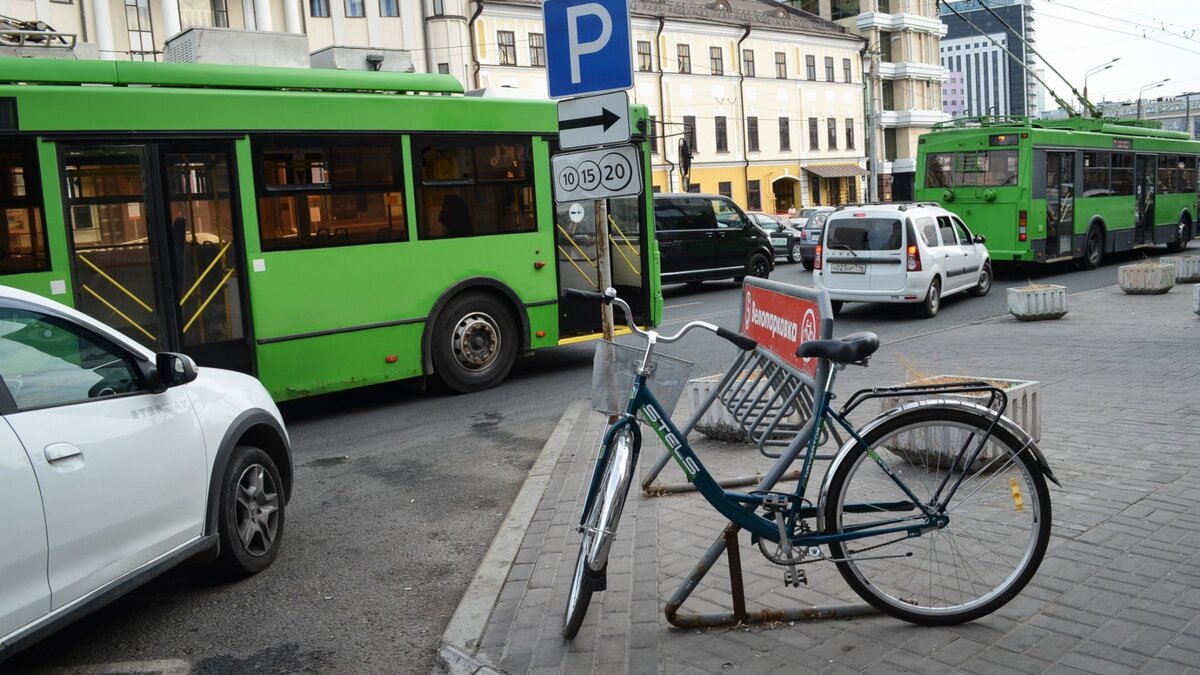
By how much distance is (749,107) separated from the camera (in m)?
59.8

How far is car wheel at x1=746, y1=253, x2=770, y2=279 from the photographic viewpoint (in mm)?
22594

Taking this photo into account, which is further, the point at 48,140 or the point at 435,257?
the point at 435,257

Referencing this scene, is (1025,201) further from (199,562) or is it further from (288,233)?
(199,562)

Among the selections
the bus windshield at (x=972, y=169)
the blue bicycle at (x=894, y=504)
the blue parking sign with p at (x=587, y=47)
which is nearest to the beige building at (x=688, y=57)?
the bus windshield at (x=972, y=169)

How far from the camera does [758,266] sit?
75.0 ft

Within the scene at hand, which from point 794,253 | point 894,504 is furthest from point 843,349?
point 794,253

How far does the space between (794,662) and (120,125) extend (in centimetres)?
712

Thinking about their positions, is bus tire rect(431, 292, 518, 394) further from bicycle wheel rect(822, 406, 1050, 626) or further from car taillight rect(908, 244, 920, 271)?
car taillight rect(908, 244, 920, 271)

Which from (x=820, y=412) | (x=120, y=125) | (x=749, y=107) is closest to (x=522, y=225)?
(x=120, y=125)

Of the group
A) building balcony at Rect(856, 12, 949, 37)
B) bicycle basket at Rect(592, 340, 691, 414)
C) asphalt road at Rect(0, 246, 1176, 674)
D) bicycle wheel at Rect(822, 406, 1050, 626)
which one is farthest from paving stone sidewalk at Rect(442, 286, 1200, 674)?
building balcony at Rect(856, 12, 949, 37)

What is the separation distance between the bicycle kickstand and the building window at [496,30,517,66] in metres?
46.7

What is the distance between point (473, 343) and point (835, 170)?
185ft

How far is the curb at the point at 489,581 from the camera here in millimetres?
4246

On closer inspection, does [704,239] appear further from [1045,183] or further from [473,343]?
[473,343]
